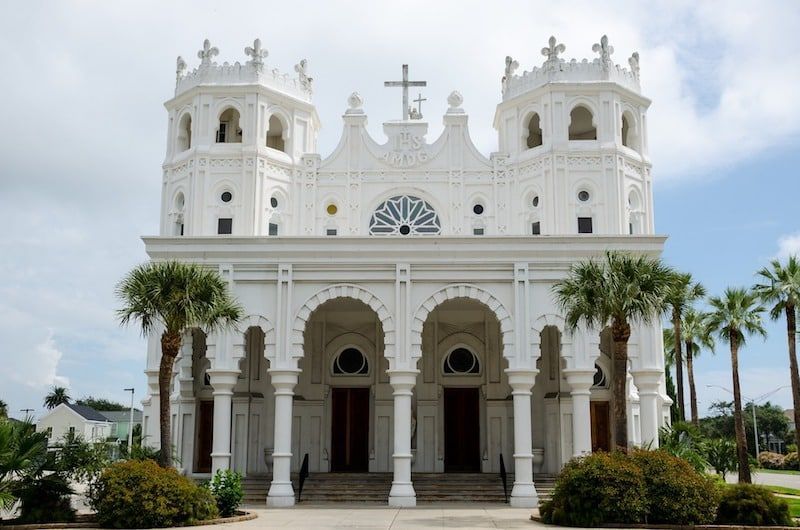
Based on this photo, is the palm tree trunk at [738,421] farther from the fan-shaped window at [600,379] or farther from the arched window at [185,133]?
the arched window at [185,133]

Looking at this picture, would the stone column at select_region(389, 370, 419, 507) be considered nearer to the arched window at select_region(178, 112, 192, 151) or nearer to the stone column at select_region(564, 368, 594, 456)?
the stone column at select_region(564, 368, 594, 456)

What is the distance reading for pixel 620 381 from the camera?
69.7 ft

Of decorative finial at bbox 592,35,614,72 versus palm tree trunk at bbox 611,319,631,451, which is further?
decorative finial at bbox 592,35,614,72

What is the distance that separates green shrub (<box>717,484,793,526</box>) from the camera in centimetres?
1870

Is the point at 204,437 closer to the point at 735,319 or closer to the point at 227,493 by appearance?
the point at 227,493

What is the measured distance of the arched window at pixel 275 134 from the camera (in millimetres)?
36625

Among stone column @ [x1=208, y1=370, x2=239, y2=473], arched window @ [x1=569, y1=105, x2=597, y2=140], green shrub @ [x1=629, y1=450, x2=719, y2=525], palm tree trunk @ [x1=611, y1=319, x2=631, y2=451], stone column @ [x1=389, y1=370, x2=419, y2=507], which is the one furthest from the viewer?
arched window @ [x1=569, y1=105, x2=597, y2=140]

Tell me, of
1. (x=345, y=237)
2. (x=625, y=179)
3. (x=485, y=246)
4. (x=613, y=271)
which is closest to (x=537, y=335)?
(x=485, y=246)

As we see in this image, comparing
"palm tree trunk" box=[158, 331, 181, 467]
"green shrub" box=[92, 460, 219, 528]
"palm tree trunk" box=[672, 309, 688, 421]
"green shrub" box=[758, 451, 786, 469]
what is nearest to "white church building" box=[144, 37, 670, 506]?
"palm tree trunk" box=[158, 331, 181, 467]

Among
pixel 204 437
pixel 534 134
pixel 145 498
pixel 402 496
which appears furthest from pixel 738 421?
→ pixel 145 498

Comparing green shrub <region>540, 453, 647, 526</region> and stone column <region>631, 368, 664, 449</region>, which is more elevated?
stone column <region>631, 368, 664, 449</region>

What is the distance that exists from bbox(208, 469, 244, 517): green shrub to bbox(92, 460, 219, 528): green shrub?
837mm

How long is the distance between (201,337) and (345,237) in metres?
7.27

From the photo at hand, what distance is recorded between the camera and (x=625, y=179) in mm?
34250
